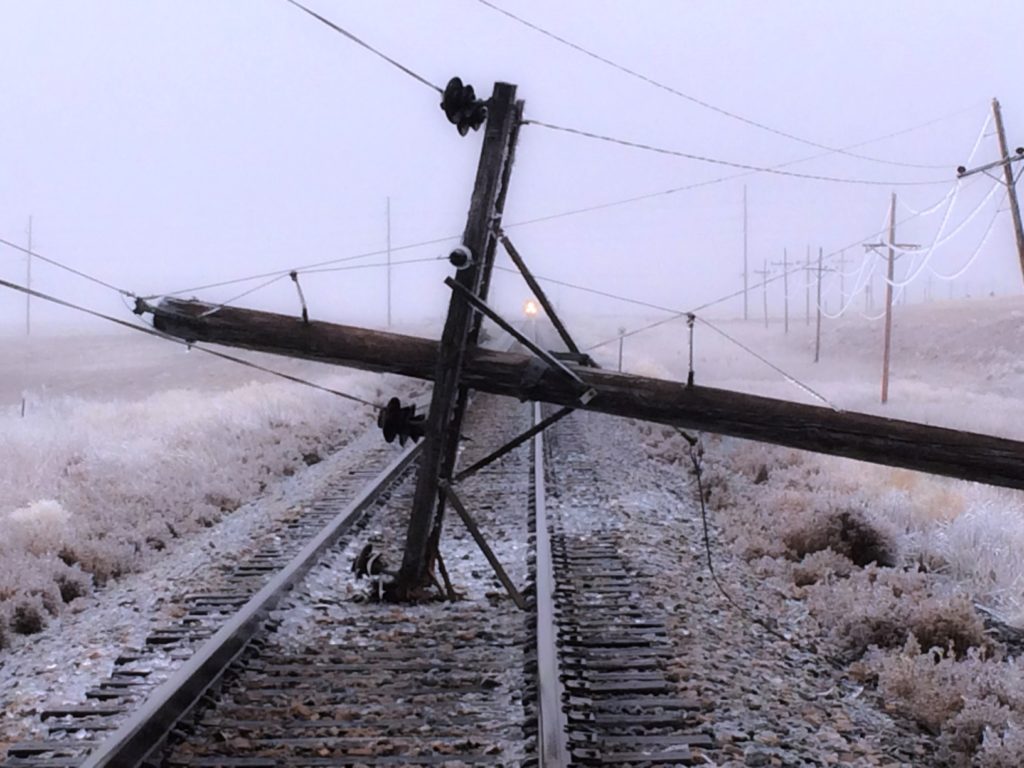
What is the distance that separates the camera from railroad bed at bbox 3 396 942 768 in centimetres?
450

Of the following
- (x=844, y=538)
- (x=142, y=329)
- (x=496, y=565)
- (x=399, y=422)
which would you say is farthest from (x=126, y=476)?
(x=844, y=538)

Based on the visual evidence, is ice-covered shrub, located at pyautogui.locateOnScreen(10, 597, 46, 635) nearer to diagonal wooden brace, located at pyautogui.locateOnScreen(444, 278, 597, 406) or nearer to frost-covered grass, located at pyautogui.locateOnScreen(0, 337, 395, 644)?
frost-covered grass, located at pyautogui.locateOnScreen(0, 337, 395, 644)

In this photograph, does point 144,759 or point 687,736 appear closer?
point 144,759

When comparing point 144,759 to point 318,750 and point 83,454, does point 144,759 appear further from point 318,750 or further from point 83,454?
point 83,454

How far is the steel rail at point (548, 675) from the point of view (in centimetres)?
424

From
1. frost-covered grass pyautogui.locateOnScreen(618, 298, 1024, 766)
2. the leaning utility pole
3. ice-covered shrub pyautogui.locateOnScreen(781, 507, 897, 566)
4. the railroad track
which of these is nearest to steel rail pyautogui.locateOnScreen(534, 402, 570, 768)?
the railroad track

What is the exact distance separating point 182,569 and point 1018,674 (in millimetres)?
6324

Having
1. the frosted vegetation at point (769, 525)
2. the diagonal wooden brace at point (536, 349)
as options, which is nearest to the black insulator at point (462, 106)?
A: the diagonal wooden brace at point (536, 349)

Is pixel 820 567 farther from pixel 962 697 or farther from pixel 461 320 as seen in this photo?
pixel 461 320

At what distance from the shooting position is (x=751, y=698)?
17.4 feet

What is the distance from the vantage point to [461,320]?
22.5ft

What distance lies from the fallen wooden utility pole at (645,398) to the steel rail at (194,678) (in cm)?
173

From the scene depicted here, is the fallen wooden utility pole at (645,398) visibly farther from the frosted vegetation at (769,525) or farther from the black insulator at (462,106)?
the black insulator at (462,106)

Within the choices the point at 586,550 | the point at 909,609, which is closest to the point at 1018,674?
the point at 909,609
